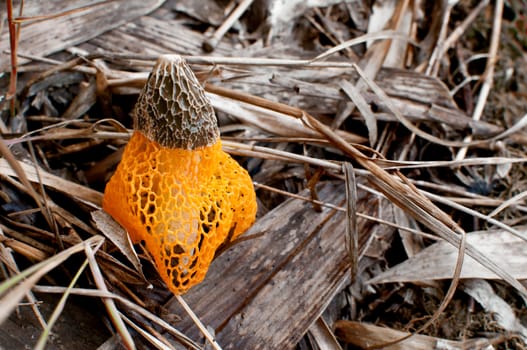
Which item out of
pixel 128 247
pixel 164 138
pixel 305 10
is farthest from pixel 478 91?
pixel 128 247

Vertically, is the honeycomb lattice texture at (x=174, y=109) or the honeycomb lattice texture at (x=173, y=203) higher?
the honeycomb lattice texture at (x=174, y=109)

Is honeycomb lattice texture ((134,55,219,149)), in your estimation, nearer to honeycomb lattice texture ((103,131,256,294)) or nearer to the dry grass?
honeycomb lattice texture ((103,131,256,294))

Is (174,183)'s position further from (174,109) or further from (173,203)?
(174,109)

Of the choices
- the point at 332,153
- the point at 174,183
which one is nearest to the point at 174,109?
the point at 174,183

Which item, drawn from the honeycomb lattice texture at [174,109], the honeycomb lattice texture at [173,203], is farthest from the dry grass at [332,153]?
the honeycomb lattice texture at [174,109]

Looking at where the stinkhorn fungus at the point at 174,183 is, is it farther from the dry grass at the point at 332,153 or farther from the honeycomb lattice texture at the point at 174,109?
the dry grass at the point at 332,153

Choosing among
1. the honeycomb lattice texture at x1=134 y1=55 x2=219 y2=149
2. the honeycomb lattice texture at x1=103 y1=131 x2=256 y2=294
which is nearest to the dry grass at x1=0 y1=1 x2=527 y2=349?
the honeycomb lattice texture at x1=103 y1=131 x2=256 y2=294

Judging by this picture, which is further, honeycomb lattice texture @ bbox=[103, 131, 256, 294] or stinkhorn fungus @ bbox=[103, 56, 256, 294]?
honeycomb lattice texture @ bbox=[103, 131, 256, 294]
